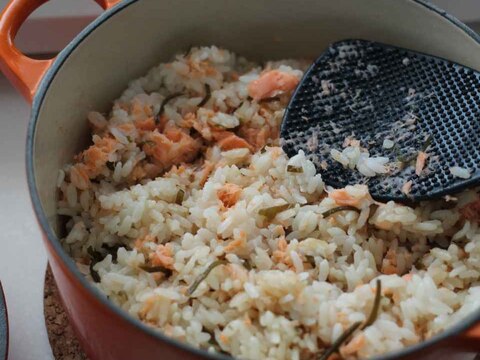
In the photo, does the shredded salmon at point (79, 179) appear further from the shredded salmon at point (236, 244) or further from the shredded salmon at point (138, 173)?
the shredded salmon at point (236, 244)

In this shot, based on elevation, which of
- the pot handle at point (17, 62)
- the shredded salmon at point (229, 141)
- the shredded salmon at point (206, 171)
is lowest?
the shredded salmon at point (206, 171)

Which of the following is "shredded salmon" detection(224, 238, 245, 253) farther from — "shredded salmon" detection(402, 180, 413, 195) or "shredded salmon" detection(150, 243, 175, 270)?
"shredded salmon" detection(402, 180, 413, 195)

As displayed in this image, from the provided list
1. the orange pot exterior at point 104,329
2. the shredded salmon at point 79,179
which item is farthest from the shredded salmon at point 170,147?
the orange pot exterior at point 104,329

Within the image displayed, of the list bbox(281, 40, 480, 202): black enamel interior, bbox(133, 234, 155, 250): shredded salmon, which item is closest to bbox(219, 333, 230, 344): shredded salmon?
bbox(133, 234, 155, 250): shredded salmon

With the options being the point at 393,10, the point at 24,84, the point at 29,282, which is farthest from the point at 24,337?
the point at 393,10

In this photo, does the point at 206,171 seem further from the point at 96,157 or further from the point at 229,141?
the point at 96,157
